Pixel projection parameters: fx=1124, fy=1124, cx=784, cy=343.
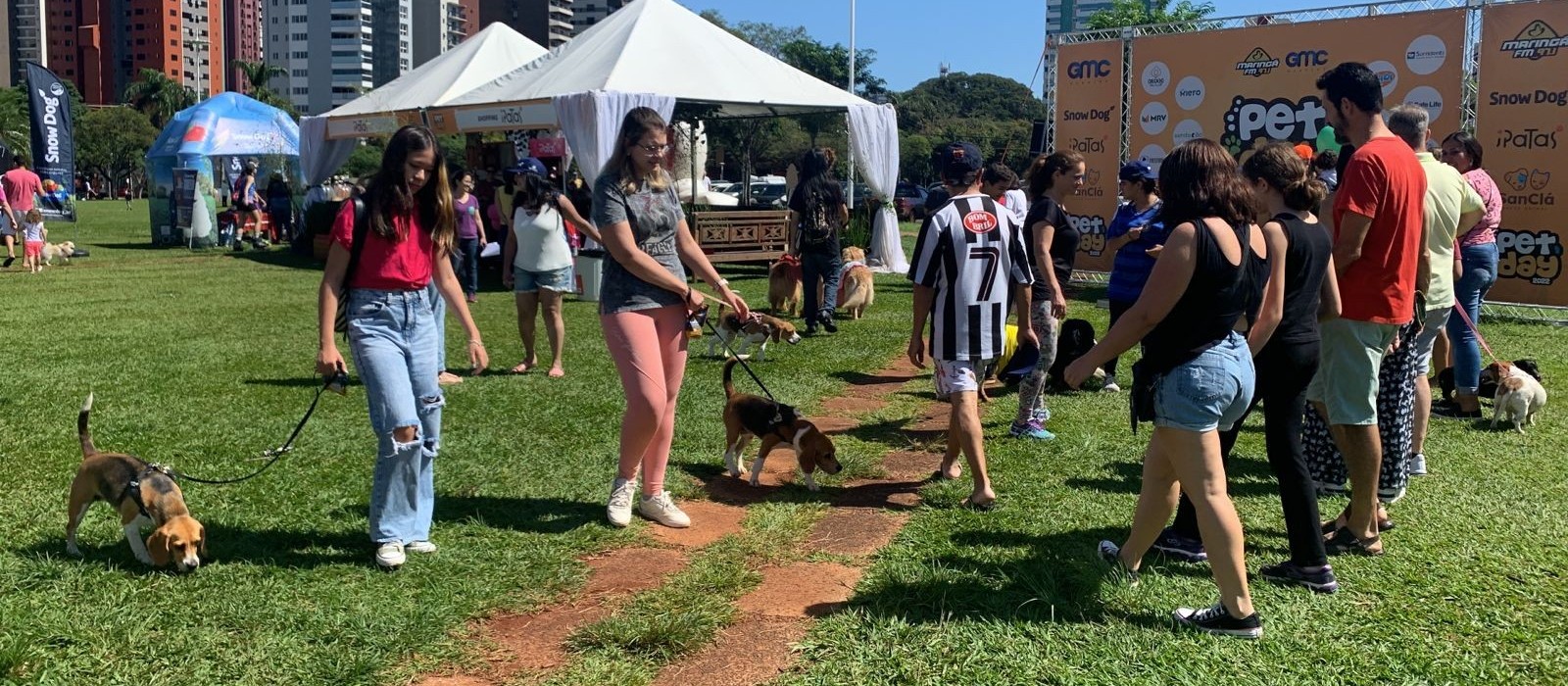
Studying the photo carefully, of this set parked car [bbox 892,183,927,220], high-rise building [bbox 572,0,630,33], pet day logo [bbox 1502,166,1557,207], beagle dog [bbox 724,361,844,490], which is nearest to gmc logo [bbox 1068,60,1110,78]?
pet day logo [bbox 1502,166,1557,207]

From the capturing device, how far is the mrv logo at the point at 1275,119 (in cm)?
1398

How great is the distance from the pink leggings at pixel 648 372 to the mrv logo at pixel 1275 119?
11.7 metres

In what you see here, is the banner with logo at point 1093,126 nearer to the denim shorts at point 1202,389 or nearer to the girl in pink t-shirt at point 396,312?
the denim shorts at point 1202,389

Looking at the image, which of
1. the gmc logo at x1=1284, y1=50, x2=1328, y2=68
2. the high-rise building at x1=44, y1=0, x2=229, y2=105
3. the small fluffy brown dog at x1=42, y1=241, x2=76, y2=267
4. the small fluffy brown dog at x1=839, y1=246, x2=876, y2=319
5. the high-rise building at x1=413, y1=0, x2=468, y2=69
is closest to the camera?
the small fluffy brown dog at x1=839, y1=246, x2=876, y2=319

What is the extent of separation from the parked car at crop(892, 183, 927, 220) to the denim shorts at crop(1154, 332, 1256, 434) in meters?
33.9

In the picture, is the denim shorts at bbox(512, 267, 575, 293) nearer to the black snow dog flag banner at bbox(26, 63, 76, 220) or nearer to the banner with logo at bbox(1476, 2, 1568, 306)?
the banner with logo at bbox(1476, 2, 1568, 306)

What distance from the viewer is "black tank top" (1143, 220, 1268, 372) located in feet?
11.4

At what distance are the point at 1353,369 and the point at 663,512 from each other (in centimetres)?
289

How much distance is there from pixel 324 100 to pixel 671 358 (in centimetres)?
14579

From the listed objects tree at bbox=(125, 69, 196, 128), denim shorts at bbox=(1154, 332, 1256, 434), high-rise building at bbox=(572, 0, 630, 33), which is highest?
high-rise building at bbox=(572, 0, 630, 33)

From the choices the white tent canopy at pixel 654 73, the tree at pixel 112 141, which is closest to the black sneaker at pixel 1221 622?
the white tent canopy at pixel 654 73

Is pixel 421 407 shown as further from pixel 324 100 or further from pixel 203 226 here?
pixel 324 100

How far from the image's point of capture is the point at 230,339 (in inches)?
419

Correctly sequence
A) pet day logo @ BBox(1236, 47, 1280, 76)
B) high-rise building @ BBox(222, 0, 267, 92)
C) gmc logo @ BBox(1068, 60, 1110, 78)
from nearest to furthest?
pet day logo @ BBox(1236, 47, 1280, 76)
gmc logo @ BBox(1068, 60, 1110, 78)
high-rise building @ BBox(222, 0, 267, 92)
